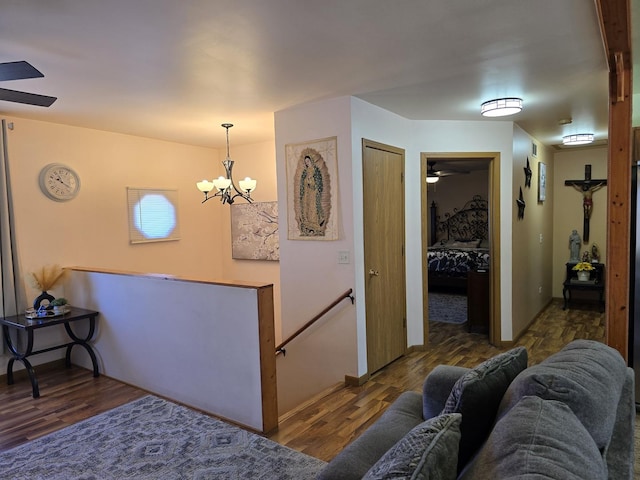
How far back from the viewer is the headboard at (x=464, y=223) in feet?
28.5

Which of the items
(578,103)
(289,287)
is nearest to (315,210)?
(289,287)

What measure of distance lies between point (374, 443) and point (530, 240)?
14.8ft

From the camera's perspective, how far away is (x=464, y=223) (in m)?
8.93

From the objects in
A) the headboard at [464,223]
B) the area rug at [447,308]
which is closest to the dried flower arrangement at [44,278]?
the area rug at [447,308]

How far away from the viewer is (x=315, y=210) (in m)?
3.84

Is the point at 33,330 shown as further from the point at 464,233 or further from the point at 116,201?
the point at 464,233

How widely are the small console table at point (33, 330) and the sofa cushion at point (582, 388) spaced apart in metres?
3.81

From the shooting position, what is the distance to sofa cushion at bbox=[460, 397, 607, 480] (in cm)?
90

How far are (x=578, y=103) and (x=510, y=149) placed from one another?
770 mm

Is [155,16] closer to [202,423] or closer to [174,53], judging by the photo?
[174,53]

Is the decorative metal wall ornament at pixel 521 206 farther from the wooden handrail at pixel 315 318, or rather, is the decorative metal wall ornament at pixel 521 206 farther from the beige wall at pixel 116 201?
the beige wall at pixel 116 201

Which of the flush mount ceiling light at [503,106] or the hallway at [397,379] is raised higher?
the flush mount ceiling light at [503,106]

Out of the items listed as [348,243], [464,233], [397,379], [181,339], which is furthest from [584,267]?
[181,339]

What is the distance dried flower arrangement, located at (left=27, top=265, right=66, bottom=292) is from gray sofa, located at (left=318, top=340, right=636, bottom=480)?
361 centimetres
